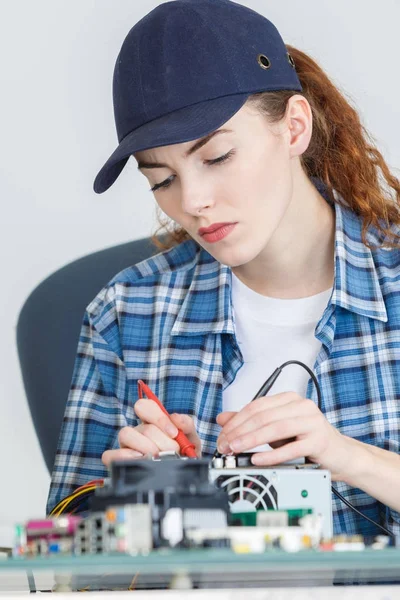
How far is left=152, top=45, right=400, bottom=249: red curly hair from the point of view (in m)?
1.46

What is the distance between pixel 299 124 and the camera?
1331mm

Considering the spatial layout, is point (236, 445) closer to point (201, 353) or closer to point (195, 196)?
point (195, 196)

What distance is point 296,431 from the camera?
92 cm

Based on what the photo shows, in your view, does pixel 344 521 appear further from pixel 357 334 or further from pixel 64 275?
pixel 64 275

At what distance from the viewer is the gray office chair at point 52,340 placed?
65.4 inches

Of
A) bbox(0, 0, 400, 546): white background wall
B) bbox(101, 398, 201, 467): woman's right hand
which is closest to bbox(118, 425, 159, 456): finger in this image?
bbox(101, 398, 201, 467): woman's right hand

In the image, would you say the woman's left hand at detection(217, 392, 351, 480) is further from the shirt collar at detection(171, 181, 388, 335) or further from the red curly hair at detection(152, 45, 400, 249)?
the red curly hair at detection(152, 45, 400, 249)

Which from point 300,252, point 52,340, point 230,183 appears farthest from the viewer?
point 52,340

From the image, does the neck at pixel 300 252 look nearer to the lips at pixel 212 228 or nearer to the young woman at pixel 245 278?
the young woman at pixel 245 278

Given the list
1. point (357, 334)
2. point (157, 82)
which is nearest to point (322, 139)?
point (357, 334)

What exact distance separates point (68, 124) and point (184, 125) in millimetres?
969

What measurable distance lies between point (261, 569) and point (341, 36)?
1685 millimetres

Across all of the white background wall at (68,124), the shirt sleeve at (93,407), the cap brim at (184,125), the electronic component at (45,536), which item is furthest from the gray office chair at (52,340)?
the electronic component at (45,536)

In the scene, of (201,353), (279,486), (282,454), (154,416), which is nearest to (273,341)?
(201,353)
